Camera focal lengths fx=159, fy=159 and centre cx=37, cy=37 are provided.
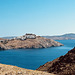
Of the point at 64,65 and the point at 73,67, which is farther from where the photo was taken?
the point at 64,65

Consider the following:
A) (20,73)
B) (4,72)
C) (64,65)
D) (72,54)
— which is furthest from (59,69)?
(4,72)

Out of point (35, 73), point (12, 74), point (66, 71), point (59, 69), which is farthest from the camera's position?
point (59, 69)

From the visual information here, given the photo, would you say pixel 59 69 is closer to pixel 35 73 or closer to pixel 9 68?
pixel 35 73

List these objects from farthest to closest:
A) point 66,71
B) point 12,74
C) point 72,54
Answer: point 72,54
point 66,71
point 12,74

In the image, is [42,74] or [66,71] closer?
[42,74]

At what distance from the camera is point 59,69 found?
37.9 meters

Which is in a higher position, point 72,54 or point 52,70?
point 72,54

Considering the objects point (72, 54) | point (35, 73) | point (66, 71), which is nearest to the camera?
point (35, 73)

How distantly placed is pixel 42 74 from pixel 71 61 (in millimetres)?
10232

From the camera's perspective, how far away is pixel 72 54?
41.0 meters

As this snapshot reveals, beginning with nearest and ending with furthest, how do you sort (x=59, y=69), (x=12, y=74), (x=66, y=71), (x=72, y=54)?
(x=12, y=74) → (x=66, y=71) → (x=59, y=69) → (x=72, y=54)

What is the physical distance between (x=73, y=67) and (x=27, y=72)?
1151cm

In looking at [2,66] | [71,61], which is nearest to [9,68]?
[2,66]

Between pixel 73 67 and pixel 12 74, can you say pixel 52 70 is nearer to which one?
pixel 73 67
